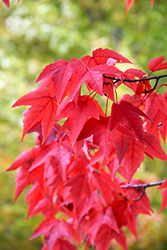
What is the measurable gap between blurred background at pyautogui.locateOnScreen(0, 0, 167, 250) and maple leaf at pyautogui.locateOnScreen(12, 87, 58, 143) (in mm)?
1586

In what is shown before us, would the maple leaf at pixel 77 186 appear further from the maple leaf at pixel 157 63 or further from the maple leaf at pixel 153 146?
the maple leaf at pixel 157 63

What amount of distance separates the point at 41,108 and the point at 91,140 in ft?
0.63

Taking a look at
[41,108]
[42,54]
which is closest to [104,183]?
[41,108]

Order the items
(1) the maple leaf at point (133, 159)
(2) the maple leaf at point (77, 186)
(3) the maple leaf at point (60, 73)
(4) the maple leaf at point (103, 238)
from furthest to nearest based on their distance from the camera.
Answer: (4) the maple leaf at point (103, 238)
(2) the maple leaf at point (77, 186)
(1) the maple leaf at point (133, 159)
(3) the maple leaf at point (60, 73)

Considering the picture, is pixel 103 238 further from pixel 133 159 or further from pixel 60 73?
pixel 60 73

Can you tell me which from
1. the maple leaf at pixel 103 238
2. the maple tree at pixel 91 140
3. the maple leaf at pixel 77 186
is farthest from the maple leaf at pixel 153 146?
the maple leaf at pixel 103 238

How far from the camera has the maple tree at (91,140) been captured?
42 cm

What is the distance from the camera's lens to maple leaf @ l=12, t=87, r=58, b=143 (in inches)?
18.4

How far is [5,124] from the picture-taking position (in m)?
2.31

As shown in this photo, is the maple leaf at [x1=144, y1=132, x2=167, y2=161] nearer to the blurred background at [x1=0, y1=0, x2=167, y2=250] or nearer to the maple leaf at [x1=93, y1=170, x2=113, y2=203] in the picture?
the maple leaf at [x1=93, y1=170, x2=113, y2=203]

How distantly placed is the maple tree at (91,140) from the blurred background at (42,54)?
1.32m

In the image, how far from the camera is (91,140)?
25.0 inches

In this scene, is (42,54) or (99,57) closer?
(99,57)

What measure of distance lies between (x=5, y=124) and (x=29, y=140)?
251 mm
